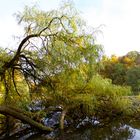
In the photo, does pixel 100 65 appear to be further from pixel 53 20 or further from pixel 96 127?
pixel 96 127

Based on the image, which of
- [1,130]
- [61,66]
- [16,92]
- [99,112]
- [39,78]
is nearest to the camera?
[61,66]

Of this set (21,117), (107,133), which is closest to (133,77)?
(107,133)

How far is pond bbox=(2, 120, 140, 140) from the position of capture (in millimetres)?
11977

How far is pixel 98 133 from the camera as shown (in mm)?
12922

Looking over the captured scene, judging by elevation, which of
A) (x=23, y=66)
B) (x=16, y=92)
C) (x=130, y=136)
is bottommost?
(x=130, y=136)

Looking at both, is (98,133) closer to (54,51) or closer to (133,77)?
(54,51)

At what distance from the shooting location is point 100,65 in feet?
33.7

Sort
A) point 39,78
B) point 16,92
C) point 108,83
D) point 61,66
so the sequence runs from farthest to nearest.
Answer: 1. point 108,83
2. point 16,92
3. point 39,78
4. point 61,66

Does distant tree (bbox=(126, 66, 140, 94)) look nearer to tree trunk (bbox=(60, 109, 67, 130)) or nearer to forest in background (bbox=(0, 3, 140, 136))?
forest in background (bbox=(0, 3, 140, 136))

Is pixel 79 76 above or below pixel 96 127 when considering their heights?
above

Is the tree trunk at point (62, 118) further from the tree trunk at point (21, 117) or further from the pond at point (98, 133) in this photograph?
the tree trunk at point (21, 117)

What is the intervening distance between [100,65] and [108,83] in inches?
152

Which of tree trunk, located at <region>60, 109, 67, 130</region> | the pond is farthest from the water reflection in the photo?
tree trunk, located at <region>60, 109, 67, 130</region>

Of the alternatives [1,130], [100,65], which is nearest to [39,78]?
[100,65]
